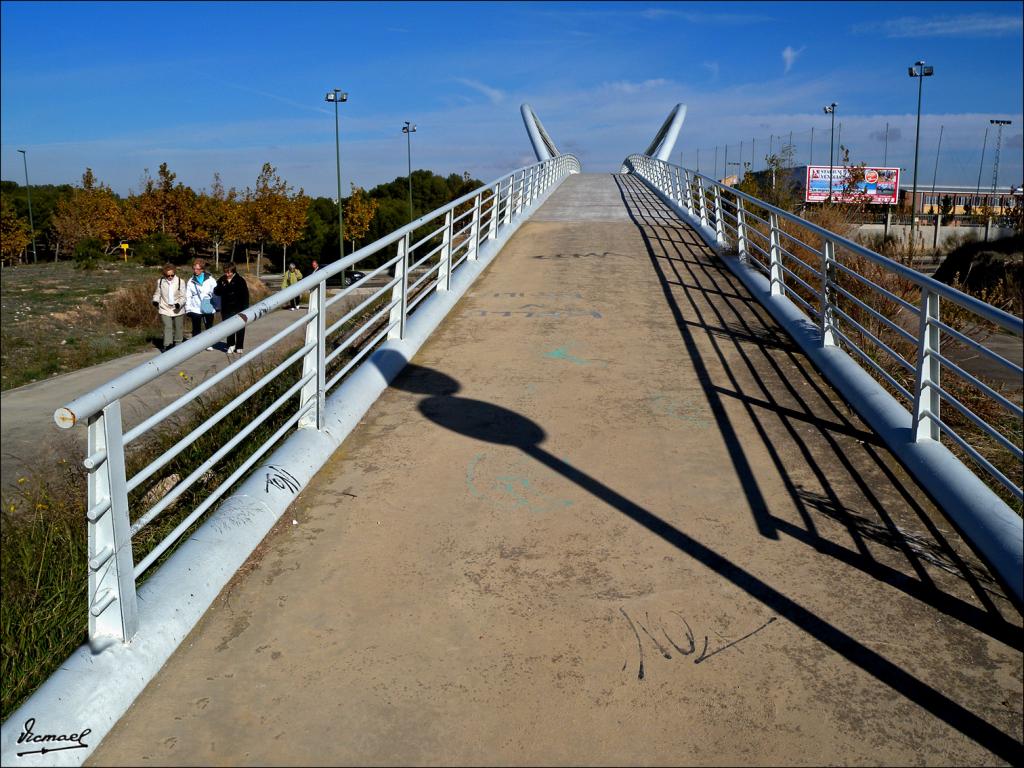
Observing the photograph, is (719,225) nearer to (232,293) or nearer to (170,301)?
(232,293)

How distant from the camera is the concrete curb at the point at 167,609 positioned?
110 inches

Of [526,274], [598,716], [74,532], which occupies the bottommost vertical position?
[74,532]

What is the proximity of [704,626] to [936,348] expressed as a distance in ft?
8.14

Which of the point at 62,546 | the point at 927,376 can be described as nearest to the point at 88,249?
the point at 62,546

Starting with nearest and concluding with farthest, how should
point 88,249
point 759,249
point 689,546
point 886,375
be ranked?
point 689,546 < point 886,375 < point 759,249 < point 88,249

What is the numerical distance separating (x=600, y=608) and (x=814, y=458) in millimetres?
2161

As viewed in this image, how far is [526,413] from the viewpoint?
611 cm

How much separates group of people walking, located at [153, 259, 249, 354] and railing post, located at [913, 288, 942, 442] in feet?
36.5

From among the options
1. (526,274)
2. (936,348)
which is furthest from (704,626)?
(526,274)

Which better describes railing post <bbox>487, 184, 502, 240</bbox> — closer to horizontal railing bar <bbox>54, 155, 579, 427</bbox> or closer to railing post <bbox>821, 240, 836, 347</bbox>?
railing post <bbox>821, 240, 836, 347</bbox>

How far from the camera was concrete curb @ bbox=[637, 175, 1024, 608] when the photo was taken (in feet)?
12.5

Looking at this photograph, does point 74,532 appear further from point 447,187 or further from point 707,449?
point 447,187

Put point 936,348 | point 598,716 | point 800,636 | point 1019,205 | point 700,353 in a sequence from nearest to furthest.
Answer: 1. point 598,716
2. point 800,636
3. point 936,348
4. point 700,353
5. point 1019,205

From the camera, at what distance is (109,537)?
10.4ft
